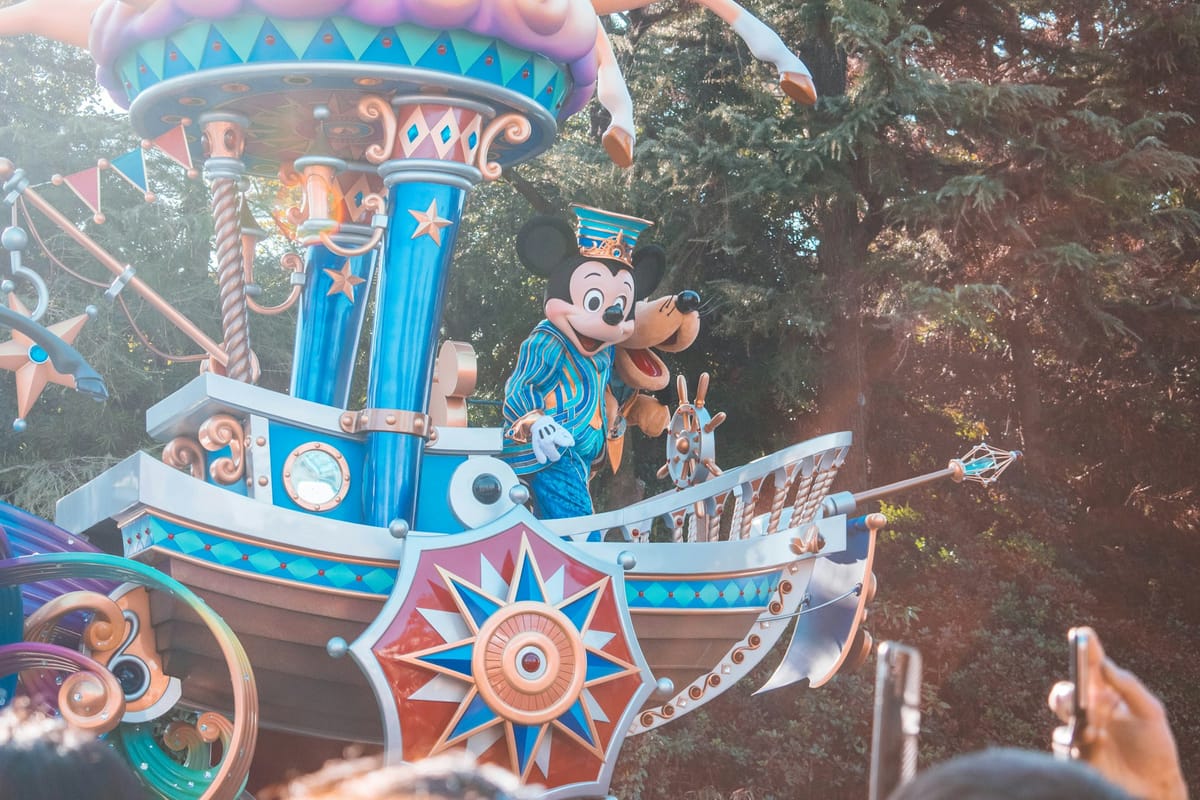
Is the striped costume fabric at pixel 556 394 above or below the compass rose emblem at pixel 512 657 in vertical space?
above

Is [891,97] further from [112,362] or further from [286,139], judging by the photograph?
[112,362]

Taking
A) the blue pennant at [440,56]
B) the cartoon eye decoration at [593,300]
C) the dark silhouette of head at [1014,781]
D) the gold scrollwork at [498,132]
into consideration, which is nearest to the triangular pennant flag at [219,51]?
the blue pennant at [440,56]

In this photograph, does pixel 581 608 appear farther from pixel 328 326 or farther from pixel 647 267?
pixel 647 267

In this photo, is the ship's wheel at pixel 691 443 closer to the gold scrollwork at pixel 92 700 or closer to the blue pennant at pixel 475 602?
the blue pennant at pixel 475 602

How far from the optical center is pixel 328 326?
5.08 m

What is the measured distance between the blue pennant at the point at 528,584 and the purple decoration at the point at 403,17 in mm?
1662

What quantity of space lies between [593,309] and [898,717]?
4066 millimetres

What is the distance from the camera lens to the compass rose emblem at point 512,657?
12.9 feet

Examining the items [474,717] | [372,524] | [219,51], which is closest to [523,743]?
[474,717]

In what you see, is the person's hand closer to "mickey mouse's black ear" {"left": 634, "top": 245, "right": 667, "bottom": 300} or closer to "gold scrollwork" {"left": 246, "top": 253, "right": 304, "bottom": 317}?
"gold scrollwork" {"left": 246, "top": 253, "right": 304, "bottom": 317}

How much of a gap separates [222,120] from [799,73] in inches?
79.9

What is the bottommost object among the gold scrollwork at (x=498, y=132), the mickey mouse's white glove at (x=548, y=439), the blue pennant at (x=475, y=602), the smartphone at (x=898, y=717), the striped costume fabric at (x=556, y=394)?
the blue pennant at (x=475, y=602)

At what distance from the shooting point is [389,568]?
4.11 m

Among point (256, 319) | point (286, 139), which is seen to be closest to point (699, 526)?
point (286, 139)
